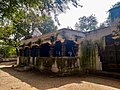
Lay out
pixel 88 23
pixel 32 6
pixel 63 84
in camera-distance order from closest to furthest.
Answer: pixel 32 6
pixel 63 84
pixel 88 23

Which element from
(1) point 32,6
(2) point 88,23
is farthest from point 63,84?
(2) point 88,23

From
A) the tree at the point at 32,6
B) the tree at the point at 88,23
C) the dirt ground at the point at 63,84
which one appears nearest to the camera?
the tree at the point at 32,6

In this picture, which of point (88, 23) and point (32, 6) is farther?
point (88, 23)

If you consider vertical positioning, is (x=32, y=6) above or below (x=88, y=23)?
below

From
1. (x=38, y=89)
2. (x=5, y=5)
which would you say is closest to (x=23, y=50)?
(x=38, y=89)

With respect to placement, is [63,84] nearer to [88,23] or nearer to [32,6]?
[32,6]

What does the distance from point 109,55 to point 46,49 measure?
723 centimetres

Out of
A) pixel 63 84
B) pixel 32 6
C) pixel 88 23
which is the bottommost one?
pixel 63 84

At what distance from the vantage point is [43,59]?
52.1 ft

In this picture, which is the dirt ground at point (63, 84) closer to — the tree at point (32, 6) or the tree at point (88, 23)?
the tree at point (32, 6)

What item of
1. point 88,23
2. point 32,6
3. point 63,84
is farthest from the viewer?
point 88,23

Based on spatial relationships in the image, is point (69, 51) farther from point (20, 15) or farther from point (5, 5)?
point (5, 5)

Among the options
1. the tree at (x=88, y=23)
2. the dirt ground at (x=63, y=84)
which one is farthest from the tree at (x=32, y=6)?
the tree at (x=88, y=23)

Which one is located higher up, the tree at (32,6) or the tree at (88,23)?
the tree at (88,23)
